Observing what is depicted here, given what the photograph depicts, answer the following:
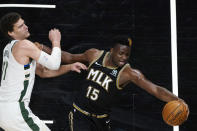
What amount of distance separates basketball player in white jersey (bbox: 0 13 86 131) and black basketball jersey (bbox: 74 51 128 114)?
1.72ft

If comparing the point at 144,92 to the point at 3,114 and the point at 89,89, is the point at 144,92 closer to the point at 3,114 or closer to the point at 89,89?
the point at 89,89

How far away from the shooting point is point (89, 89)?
154 inches

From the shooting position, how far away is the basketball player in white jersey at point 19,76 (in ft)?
10.6

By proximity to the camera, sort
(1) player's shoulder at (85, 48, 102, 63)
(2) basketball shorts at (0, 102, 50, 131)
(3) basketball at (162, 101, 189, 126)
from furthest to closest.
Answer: (1) player's shoulder at (85, 48, 102, 63)
(3) basketball at (162, 101, 189, 126)
(2) basketball shorts at (0, 102, 50, 131)

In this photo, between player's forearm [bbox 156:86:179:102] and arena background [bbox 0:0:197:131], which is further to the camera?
arena background [bbox 0:0:197:131]

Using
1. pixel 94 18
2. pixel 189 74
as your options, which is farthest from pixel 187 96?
pixel 94 18

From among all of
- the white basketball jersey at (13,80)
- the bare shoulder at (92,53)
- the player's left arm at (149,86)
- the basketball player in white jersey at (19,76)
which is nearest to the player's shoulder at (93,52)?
the bare shoulder at (92,53)

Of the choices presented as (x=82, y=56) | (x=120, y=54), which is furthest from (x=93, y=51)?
(x=120, y=54)

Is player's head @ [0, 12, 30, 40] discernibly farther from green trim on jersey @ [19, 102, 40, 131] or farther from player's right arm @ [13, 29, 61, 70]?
green trim on jersey @ [19, 102, 40, 131]

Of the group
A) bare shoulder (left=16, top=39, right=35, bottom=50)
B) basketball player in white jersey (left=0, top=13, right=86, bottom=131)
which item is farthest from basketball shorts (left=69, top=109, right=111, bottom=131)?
bare shoulder (left=16, top=39, right=35, bottom=50)

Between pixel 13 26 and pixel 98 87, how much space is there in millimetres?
1245

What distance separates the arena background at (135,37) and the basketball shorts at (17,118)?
104cm

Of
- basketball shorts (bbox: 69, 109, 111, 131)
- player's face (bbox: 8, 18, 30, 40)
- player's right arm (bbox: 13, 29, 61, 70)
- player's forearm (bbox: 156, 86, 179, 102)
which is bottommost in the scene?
basketball shorts (bbox: 69, 109, 111, 131)

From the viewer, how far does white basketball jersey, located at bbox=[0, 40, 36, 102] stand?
3287mm
